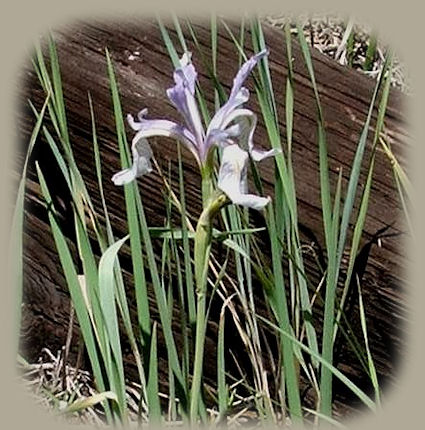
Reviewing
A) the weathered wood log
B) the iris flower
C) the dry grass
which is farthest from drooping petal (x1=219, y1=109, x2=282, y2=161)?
the dry grass

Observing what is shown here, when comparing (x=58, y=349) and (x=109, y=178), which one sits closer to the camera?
(x=109, y=178)

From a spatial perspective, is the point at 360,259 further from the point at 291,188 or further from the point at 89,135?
the point at 89,135

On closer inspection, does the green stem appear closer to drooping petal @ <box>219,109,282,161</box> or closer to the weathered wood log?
drooping petal @ <box>219,109,282,161</box>

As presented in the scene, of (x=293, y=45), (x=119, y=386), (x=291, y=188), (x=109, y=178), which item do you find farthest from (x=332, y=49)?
(x=119, y=386)

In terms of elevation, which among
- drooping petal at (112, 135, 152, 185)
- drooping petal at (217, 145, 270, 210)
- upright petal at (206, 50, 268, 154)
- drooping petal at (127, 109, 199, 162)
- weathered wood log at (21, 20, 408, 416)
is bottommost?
weathered wood log at (21, 20, 408, 416)

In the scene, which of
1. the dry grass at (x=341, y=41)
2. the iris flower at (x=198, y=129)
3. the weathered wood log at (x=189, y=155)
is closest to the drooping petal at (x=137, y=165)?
the iris flower at (x=198, y=129)
